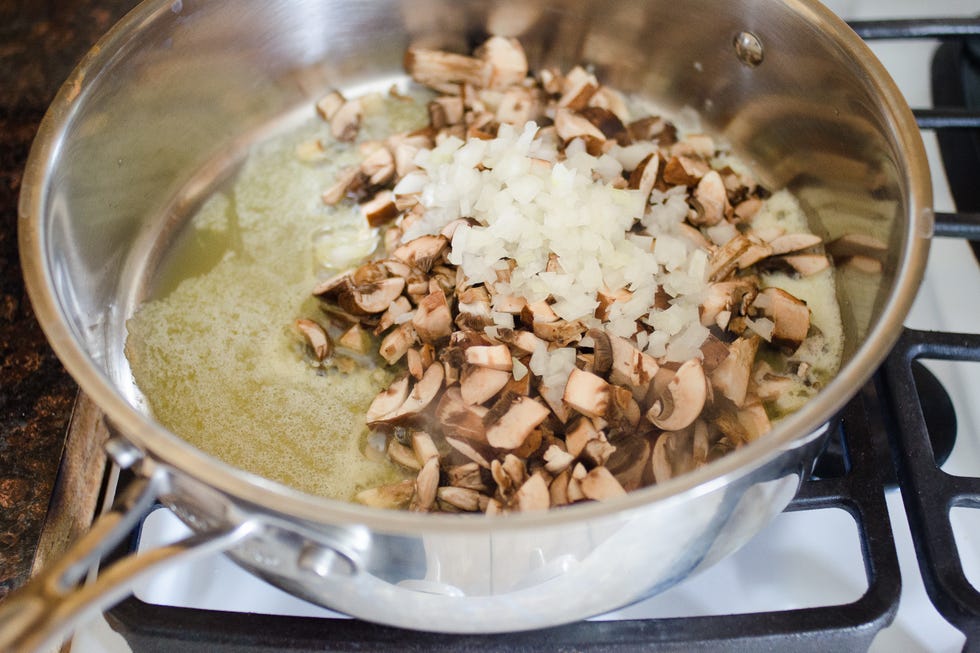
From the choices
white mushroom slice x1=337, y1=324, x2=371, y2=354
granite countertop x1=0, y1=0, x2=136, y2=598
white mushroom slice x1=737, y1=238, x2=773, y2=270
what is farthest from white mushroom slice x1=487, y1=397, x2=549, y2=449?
granite countertop x1=0, y1=0, x2=136, y2=598

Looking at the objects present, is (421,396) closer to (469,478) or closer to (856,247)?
(469,478)

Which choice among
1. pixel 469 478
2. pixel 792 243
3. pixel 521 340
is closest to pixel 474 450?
pixel 469 478

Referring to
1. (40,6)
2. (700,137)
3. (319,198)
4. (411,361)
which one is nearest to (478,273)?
(411,361)

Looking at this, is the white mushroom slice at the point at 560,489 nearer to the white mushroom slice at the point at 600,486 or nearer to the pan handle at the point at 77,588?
the white mushroom slice at the point at 600,486

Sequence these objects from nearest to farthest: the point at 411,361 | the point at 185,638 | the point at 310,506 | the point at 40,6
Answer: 1. the point at 310,506
2. the point at 185,638
3. the point at 411,361
4. the point at 40,6

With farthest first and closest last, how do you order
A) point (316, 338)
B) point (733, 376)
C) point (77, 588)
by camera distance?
point (316, 338), point (733, 376), point (77, 588)

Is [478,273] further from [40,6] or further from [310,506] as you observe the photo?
[40,6]
